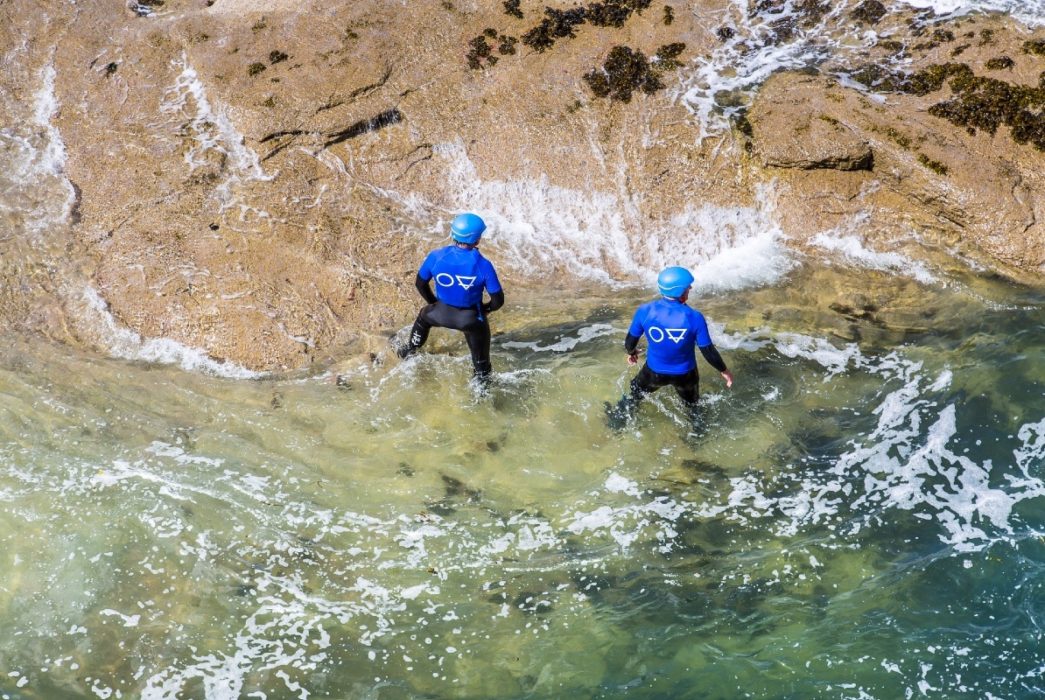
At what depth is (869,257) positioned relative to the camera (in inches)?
370

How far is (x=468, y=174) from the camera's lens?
9.97 m

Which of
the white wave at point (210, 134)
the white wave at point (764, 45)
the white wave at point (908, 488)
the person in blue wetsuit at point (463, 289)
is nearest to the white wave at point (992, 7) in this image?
the white wave at point (764, 45)

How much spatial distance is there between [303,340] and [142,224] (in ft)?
8.37

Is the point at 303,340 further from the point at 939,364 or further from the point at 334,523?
the point at 939,364

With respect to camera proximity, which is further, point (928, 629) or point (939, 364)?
point (939, 364)

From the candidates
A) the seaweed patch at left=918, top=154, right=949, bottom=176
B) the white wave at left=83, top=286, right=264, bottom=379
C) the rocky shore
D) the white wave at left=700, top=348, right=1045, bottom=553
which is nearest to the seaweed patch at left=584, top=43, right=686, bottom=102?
the rocky shore

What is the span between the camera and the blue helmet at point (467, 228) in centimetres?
727

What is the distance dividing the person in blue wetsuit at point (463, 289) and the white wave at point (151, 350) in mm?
2020

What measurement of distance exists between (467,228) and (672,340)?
6.88ft

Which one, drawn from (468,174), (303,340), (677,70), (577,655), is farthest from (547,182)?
(577,655)

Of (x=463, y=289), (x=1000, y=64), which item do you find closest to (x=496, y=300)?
(x=463, y=289)

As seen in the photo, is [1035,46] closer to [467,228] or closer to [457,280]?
[467,228]

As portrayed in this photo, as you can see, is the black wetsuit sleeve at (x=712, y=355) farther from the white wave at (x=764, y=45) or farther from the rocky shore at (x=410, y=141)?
the white wave at (x=764, y=45)

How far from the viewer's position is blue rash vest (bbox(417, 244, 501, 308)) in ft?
24.3
